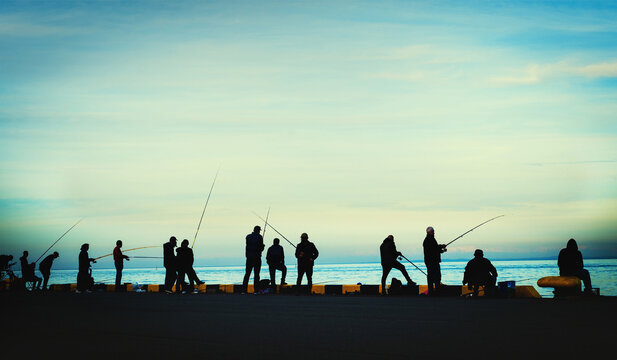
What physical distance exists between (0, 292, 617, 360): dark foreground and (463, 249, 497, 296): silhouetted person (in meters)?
3.93

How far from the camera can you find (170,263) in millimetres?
21641

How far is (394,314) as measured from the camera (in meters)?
11.2

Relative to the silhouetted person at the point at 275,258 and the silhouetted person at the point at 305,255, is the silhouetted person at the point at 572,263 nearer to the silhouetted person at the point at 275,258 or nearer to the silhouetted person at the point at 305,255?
the silhouetted person at the point at 305,255

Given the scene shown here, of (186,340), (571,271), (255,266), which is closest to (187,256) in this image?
(255,266)

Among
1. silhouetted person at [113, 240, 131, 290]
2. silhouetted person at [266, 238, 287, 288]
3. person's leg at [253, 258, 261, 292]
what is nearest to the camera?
person's leg at [253, 258, 261, 292]

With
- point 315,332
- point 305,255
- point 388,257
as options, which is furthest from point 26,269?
point 315,332

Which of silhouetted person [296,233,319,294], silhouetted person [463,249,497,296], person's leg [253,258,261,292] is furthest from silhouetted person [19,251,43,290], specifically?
silhouetted person [463,249,497,296]

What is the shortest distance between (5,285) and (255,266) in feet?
57.5

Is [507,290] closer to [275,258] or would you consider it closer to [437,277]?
[437,277]

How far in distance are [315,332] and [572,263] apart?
10440mm

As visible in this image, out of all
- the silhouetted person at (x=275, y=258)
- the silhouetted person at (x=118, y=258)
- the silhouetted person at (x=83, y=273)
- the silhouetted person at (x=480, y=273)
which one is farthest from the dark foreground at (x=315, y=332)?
the silhouetted person at (x=83, y=273)

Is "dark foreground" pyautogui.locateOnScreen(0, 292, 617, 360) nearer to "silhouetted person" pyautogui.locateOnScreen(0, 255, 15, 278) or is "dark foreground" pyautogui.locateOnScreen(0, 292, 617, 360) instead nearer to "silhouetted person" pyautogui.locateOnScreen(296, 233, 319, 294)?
"silhouetted person" pyautogui.locateOnScreen(296, 233, 319, 294)

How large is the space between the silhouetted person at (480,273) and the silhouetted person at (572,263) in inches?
65.8

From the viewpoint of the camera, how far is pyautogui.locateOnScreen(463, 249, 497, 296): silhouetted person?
16.8 metres
